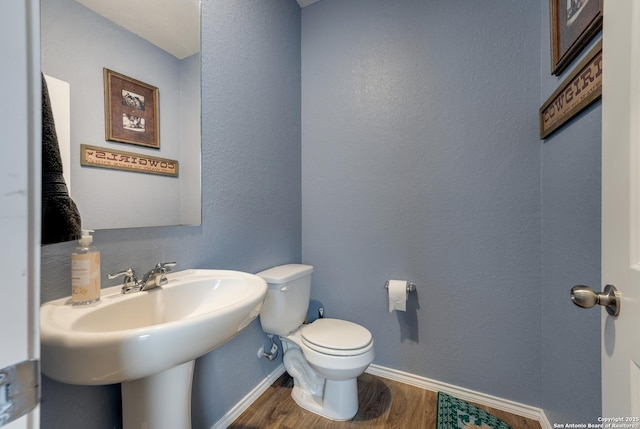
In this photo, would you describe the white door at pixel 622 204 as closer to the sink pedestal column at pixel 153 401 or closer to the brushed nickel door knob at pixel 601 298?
the brushed nickel door knob at pixel 601 298

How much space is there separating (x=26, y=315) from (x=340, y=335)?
1325 mm

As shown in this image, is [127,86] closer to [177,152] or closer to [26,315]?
[177,152]

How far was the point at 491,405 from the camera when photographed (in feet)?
4.81

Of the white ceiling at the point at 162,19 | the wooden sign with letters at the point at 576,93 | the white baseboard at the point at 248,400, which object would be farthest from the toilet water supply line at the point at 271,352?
the wooden sign with letters at the point at 576,93

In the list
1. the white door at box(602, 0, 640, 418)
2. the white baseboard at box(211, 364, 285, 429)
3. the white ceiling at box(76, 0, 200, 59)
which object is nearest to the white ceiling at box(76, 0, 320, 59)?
the white ceiling at box(76, 0, 200, 59)

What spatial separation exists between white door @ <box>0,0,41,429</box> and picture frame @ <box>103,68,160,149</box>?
2.44 feet

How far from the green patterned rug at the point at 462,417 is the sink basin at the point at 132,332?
48.4 inches

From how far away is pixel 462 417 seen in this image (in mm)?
1387

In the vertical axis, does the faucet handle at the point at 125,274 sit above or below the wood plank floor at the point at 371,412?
above

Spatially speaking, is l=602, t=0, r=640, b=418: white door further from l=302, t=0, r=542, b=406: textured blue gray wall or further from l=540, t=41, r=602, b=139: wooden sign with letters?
l=302, t=0, r=542, b=406: textured blue gray wall

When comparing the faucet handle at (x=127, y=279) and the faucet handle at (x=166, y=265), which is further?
the faucet handle at (x=166, y=265)

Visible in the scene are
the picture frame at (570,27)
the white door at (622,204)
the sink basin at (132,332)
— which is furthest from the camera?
the picture frame at (570,27)

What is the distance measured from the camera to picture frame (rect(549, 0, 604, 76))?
0.87 meters

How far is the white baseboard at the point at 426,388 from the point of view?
1351 mm
